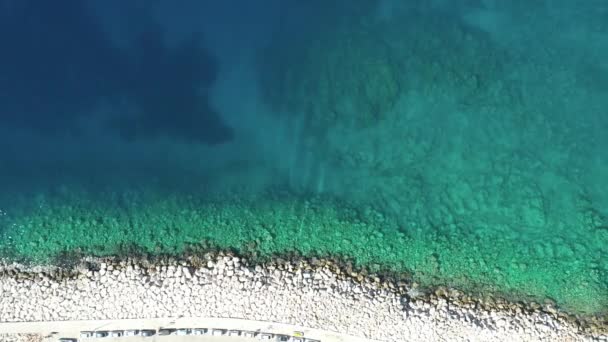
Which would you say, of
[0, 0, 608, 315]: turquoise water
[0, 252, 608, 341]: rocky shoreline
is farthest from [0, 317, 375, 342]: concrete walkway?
[0, 0, 608, 315]: turquoise water

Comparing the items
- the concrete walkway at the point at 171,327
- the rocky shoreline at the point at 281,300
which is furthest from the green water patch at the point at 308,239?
the concrete walkway at the point at 171,327

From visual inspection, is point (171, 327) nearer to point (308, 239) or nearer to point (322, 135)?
point (308, 239)

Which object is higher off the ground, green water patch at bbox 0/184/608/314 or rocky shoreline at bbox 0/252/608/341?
green water patch at bbox 0/184/608/314

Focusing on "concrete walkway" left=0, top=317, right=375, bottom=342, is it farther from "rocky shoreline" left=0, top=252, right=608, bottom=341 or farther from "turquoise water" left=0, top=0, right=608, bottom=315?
"turquoise water" left=0, top=0, right=608, bottom=315

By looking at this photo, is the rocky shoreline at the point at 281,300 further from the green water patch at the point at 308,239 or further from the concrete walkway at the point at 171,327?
the green water patch at the point at 308,239

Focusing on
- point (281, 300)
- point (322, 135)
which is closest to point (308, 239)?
point (281, 300)

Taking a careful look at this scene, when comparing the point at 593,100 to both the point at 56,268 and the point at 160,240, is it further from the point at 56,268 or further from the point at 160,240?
the point at 56,268
